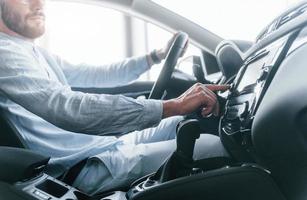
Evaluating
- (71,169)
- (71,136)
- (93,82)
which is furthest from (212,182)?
(93,82)

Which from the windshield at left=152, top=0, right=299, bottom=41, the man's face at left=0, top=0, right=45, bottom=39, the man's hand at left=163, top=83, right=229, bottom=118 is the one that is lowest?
→ the windshield at left=152, top=0, right=299, bottom=41

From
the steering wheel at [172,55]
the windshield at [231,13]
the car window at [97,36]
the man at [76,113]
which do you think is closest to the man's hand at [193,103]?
the man at [76,113]

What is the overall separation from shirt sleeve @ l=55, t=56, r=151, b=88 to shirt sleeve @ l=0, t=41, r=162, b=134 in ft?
2.37

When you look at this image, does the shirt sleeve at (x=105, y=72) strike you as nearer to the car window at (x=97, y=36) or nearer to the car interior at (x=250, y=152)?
the car interior at (x=250, y=152)

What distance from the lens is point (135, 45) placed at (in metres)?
3.37

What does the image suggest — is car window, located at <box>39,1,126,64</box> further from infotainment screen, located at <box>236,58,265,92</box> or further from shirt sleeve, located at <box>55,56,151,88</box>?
infotainment screen, located at <box>236,58,265,92</box>

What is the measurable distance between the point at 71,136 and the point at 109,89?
0.73m

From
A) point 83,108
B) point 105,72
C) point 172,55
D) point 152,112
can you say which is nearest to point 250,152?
point 152,112

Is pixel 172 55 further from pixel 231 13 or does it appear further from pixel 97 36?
pixel 97 36

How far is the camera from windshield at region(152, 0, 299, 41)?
249 centimetres

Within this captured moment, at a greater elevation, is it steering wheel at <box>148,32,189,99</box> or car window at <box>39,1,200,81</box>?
steering wheel at <box>148,32,189,99</box>

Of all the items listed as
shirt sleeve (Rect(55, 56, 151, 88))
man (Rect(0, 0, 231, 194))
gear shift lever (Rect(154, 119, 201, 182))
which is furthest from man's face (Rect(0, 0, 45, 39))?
gear shift lever (Rect(154, 119, 201, 182))

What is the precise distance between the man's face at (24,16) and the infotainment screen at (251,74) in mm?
628

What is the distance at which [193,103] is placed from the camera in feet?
2.91
